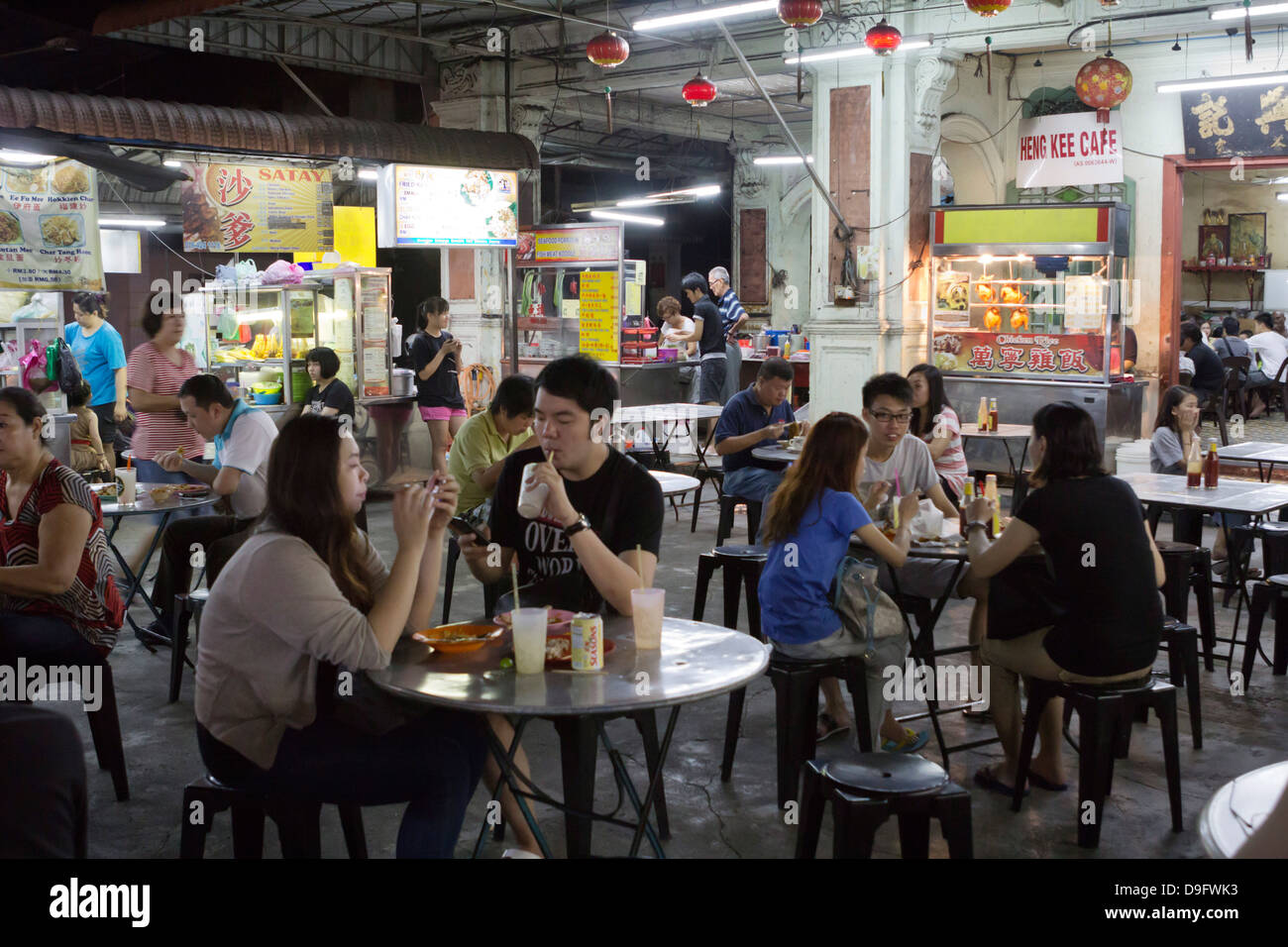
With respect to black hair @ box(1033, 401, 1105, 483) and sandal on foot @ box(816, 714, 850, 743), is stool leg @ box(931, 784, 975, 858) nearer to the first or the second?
black hair @ box(1033, 401, 1105, 483)

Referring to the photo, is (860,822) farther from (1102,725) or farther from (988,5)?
(988,5)

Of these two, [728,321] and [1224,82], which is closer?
[1224,82]

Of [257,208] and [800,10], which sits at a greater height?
[800,10]

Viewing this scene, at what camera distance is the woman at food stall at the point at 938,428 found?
21.6 feet

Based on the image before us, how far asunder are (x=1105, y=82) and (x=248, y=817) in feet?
31.8

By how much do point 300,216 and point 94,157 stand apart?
96.9 inches

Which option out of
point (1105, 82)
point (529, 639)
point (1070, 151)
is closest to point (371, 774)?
point (529, 639)

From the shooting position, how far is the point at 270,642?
2990mm

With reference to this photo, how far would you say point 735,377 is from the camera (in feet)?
45.3

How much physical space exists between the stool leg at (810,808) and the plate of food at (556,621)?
0.75m

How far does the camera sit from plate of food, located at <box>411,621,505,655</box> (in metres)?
3.30

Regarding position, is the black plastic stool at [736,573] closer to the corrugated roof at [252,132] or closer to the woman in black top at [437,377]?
the woman in black top at [437,377]
